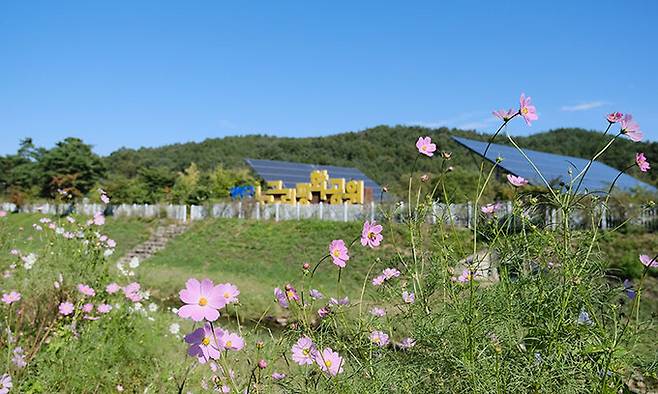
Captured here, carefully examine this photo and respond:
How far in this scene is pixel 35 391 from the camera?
2.59 m

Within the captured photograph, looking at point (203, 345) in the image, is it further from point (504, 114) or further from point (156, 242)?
point (156, 242)

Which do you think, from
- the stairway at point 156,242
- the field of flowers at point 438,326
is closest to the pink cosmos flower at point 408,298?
the field of flowers at point 438,326

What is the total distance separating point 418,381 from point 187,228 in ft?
50.5

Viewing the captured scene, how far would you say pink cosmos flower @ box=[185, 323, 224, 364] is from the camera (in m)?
0.98

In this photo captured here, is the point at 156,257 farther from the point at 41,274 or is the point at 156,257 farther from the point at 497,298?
the point at 497,298

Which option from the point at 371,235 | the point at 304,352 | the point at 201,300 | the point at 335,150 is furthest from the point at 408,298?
the point at 335,150

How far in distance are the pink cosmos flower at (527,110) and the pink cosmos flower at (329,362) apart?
0.75m

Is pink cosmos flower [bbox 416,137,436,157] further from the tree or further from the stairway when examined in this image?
the tree

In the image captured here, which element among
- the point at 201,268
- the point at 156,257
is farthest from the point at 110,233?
the point at 201,268

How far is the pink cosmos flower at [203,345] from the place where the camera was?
0.98 m

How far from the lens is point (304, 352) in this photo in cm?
119

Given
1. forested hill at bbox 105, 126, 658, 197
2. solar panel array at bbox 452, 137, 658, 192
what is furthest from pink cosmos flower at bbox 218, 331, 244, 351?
forested hill at bbox 105, 126, 658, 197

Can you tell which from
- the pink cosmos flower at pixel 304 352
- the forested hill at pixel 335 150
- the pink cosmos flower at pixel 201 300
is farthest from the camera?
the forested hill at pixel 335 150

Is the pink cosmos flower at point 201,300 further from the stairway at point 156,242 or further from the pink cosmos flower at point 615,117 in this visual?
the stairway at point 156,242
